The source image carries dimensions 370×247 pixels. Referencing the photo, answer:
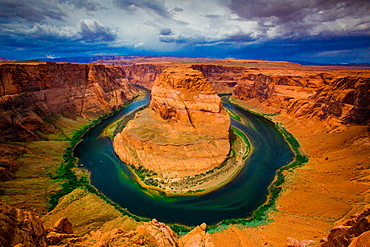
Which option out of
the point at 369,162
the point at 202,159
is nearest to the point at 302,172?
the point at 369,162

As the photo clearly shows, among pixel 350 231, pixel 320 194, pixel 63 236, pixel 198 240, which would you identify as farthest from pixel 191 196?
pixel 350 231

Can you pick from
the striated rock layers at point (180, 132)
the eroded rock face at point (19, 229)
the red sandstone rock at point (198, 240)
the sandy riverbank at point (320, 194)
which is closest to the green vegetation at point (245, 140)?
the striated rock layers at point (180, 132)

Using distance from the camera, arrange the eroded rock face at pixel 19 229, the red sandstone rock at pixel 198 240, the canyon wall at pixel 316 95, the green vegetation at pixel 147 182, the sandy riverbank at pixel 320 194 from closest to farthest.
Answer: the eroded rock face at pixel 19 229
the red sandstone rock at pixel 198 240
the sandy riverbank at pixel 320 194
the green vegetation at pixel 147 182
the canyon wall at pixel 316 95

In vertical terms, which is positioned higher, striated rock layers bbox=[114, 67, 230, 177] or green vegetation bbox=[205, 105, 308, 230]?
striated rock layers bbox=[114, 67, 230, 177]

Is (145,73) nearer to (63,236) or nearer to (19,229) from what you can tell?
(63,236)

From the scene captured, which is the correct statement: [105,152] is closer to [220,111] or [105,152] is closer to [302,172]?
[220,111]

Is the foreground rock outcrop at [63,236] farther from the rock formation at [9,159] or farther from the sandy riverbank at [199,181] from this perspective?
the rock formation at [9,159]

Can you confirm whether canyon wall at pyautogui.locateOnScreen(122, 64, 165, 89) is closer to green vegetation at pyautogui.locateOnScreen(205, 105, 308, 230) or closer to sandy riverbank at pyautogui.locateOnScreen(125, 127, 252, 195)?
sandy riverbank at pyautogui.locateOnScreen(125, 127, 252, 195)

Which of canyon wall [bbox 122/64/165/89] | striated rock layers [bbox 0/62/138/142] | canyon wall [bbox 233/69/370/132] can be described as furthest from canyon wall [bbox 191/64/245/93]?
striated rock layers [bbox 0/62/138/142]
